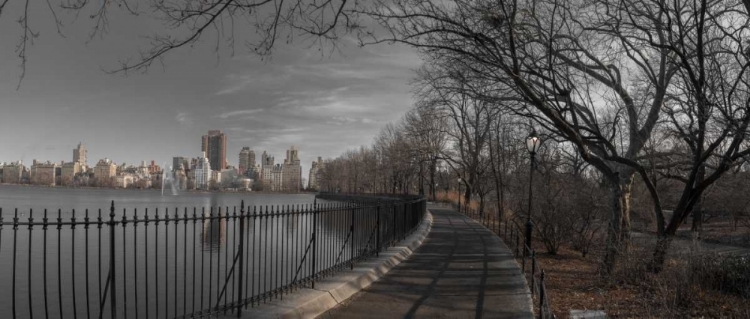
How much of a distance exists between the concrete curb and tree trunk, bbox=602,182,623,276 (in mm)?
4588

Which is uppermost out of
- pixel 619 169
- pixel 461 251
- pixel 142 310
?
pixel 619 169

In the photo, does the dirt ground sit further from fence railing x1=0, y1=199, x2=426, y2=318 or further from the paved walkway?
fence railing x1=0, y1=199, x2=426, y2=318

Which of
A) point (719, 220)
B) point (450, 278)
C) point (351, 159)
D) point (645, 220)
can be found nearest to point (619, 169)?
point (450, 278)

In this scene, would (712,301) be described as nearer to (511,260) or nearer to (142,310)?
(511,260)

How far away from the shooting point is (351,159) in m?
119

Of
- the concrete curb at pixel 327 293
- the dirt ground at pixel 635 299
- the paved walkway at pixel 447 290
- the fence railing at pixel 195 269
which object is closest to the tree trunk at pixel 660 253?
the dirt ground at pixel 635 299

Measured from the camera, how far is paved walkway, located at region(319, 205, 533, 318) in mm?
8102

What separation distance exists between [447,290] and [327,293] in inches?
93.9

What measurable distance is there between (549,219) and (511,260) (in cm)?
427

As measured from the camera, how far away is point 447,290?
969 cm

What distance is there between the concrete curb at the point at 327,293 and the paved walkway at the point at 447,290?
0.16 m

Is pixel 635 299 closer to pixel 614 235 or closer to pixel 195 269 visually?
pixel 614 235

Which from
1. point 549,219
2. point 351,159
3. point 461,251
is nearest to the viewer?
point 461,251

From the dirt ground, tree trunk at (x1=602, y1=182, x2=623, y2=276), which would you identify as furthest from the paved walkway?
tree trunk at (x1=602, y1=182, x2=623, y2=276)
